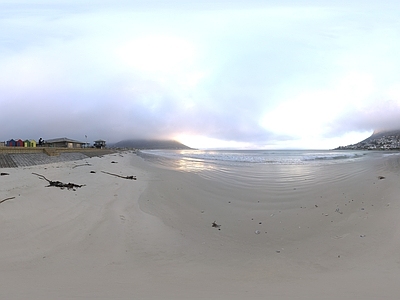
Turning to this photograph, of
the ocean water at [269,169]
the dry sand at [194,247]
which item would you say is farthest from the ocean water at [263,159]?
the dry sand at [194,247]

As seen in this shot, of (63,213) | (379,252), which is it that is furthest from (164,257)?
(379,252)

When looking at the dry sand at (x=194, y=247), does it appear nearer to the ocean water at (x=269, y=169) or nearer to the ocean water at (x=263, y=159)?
the ocean water at (x=269, y=169)

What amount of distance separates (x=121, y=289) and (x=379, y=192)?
1112 centimetres

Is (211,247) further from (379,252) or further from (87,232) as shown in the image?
(379,252)

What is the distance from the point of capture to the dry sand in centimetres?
363

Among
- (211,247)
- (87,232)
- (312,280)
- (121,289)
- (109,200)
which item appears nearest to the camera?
(121,289)

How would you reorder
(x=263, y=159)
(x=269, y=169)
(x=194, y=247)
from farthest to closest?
(x=263, y=159), (x=269, y=169), (x=194, y=247)

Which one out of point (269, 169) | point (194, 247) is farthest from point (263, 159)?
point (194, 247)

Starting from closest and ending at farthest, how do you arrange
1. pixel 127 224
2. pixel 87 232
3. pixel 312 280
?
pixel 312 280
pixel 87 232
pixel 127 224

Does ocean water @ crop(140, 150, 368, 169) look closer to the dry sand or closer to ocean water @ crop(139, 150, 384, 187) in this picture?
ocean water @ crop(139, 150, 384, 187)

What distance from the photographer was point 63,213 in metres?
6.89

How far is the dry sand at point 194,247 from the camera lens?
3629mm

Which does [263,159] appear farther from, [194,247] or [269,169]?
[194,247]

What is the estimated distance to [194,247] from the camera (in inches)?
212
